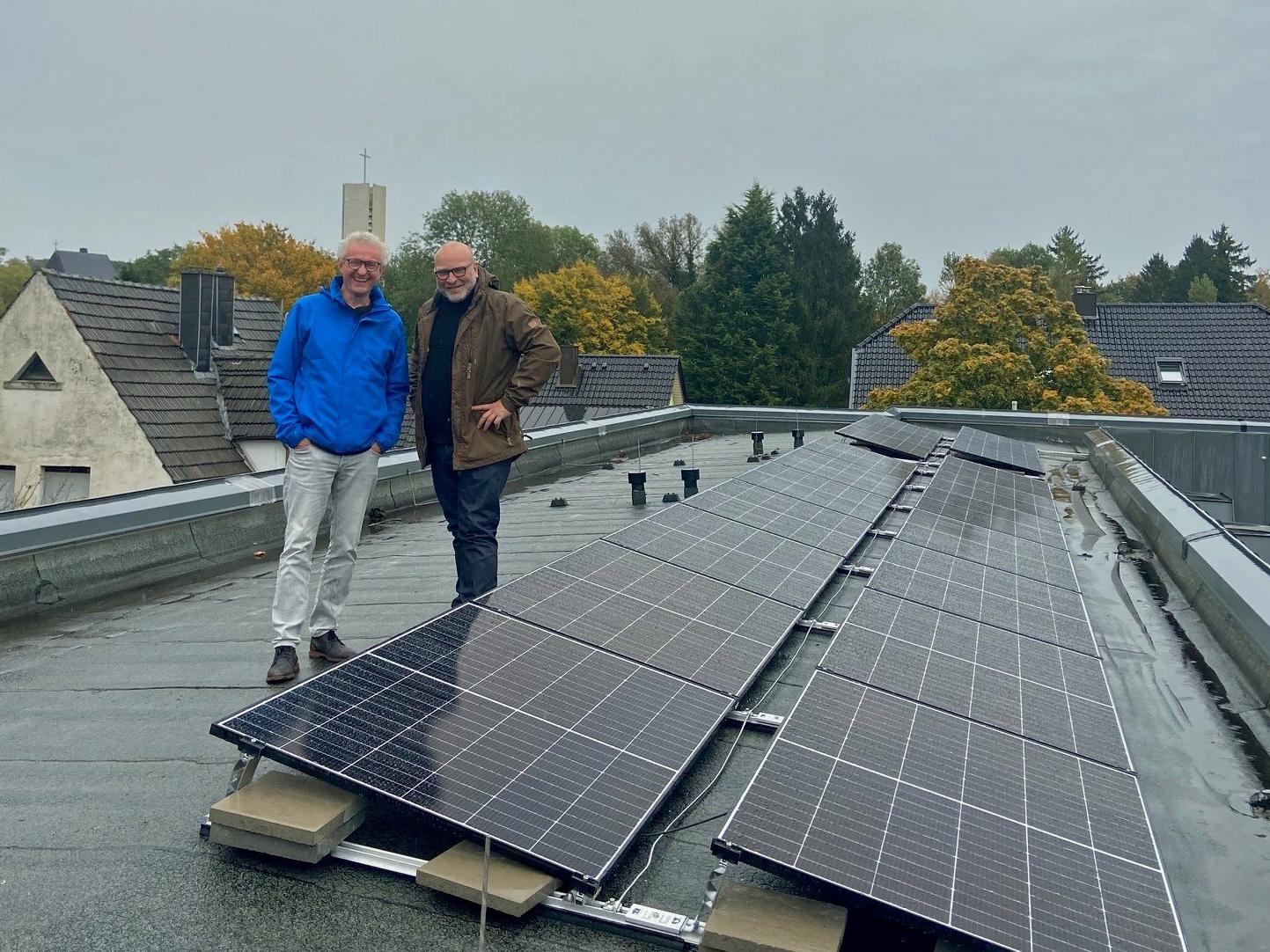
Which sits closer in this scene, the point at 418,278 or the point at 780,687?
the point at 780,687

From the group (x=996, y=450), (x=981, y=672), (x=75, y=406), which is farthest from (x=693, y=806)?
(x=75, y=406)

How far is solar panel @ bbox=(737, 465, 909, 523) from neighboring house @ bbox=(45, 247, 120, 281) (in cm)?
9410

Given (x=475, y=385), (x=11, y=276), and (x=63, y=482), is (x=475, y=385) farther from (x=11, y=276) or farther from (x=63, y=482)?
(x=11, y=276)

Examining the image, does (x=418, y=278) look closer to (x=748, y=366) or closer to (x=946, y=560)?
(x=748, y=366)

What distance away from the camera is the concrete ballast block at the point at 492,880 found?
2.72 meters

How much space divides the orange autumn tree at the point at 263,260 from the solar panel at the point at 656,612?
7349cm

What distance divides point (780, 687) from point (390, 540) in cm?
466

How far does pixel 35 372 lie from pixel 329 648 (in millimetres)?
29795

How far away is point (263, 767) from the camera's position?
353 centimetres

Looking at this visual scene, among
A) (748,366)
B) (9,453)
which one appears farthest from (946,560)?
(748,366)

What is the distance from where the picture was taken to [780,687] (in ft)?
14.4

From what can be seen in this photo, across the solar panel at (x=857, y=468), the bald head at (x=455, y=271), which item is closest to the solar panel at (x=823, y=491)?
the solar panel at (x=857, y=468)

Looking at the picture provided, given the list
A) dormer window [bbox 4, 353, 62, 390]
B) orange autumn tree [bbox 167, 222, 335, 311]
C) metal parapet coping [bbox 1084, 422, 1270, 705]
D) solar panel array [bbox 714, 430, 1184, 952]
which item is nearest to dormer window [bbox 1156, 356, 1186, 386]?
metal parapet coping [bbox 1084, 422, 1270, 705]

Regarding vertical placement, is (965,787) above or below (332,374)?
below
